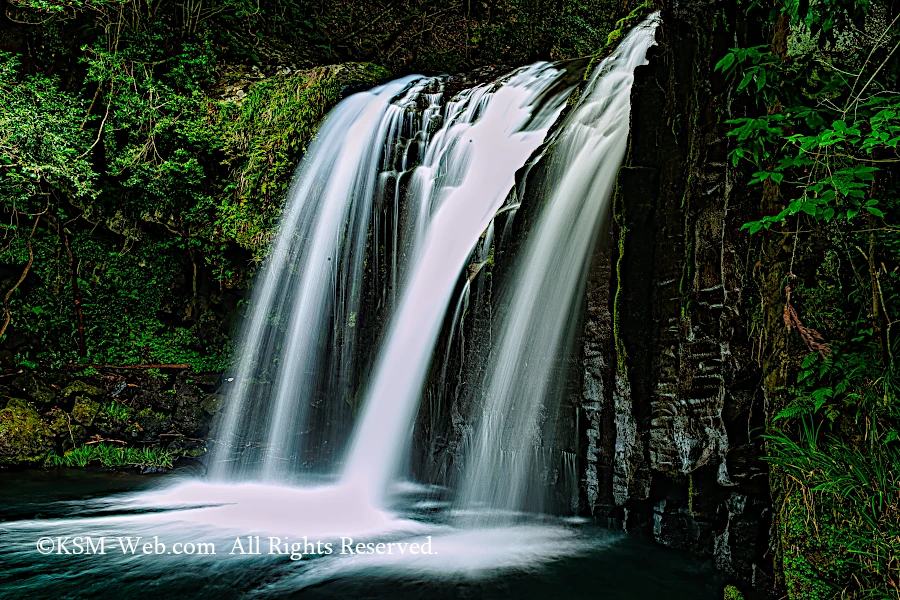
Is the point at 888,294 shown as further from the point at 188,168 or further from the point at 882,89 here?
the point at 188,168

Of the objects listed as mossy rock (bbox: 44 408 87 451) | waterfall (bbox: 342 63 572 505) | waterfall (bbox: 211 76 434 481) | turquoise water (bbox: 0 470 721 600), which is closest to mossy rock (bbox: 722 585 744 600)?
turquoise water (bbox: 0 470 721 600)

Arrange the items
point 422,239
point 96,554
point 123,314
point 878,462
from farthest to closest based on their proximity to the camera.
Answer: point 123,314, point 422,239, point 96,554, point 878,462

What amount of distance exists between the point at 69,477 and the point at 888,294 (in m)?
7.05

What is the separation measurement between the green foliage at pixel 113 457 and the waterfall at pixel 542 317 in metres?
4.08

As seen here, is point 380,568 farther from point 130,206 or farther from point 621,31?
point 130,206

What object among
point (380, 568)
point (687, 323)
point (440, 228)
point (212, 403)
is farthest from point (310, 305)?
point (687, 323)

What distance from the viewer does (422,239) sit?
5.83 meters

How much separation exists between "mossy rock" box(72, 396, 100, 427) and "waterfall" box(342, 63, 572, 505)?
352 centimetres

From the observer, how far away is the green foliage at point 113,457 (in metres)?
6.78

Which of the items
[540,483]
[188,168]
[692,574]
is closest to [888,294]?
[692,574]

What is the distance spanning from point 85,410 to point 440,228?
476cm

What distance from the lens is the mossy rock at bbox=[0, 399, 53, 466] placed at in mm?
6629

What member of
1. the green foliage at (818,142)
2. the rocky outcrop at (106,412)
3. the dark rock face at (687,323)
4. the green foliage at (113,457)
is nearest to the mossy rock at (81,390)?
the rocky outcrop at (106,412)

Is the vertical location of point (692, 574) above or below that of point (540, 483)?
below
